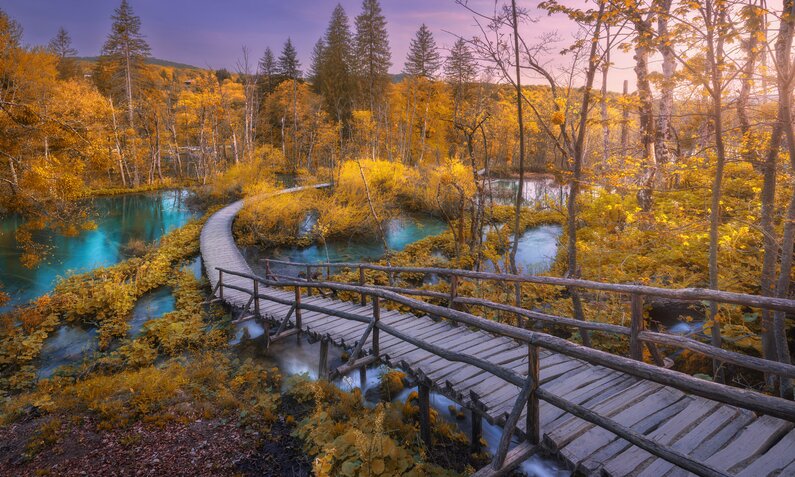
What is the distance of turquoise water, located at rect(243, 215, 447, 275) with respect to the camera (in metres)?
18.0

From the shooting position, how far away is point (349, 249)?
1956cm

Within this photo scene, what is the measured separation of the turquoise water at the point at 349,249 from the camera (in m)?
18.0

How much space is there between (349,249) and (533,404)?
1673cm

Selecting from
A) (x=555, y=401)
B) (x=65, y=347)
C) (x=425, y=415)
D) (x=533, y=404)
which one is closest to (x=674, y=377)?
(x=555, y=401)

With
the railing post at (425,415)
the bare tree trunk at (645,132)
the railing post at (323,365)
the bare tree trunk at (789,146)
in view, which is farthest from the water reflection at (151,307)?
the bare tree trunk at (645,132)

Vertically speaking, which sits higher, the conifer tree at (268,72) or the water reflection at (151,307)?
the conifer tree at (268,72)

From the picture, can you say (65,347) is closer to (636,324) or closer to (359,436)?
(359,436)

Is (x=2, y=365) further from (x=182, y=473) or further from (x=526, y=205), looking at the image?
(x=526, y=205)

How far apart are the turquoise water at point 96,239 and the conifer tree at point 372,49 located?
20123mm

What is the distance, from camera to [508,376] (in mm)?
3426

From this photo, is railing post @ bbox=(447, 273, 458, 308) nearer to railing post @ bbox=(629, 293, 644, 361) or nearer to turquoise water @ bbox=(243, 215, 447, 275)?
railing post @ bbox=(629, 293, 644, 361)

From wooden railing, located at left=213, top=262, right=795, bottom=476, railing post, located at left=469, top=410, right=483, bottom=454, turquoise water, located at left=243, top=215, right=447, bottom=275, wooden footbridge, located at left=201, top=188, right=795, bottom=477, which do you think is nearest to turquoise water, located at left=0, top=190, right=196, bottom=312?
turquoise water, located at left=243, top=215, right=447, bottom=275

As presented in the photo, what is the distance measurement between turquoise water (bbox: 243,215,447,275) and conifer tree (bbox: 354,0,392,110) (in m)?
20.2

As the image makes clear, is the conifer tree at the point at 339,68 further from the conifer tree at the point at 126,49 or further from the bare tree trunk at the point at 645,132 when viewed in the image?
the bare tree trunk at the point at 645,132
